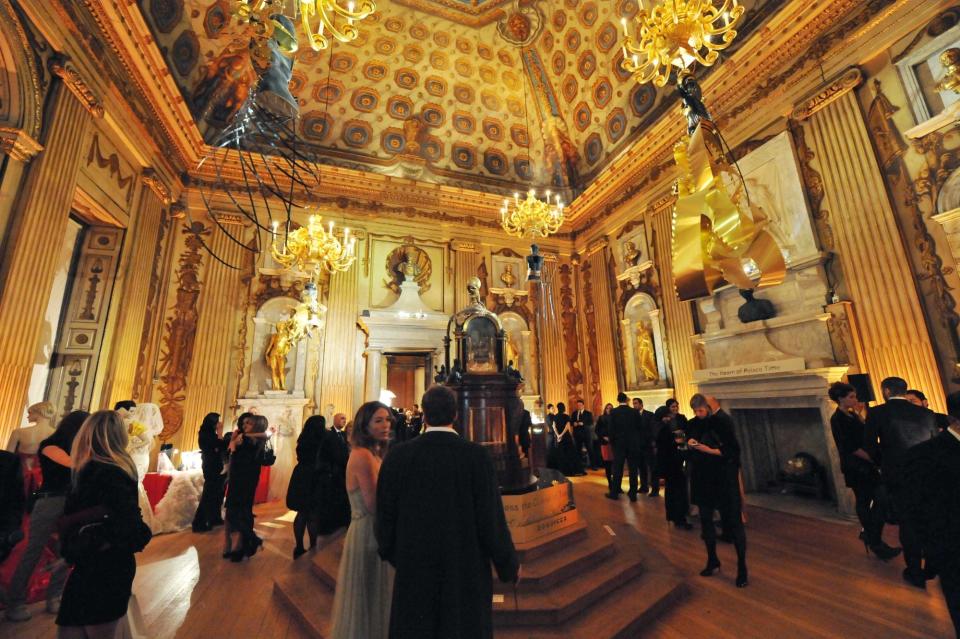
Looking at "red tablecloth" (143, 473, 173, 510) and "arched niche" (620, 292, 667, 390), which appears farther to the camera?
"arched niche" (620, 292, 667, 390)

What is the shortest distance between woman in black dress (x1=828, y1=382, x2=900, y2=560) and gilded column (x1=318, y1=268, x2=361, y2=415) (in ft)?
25.6

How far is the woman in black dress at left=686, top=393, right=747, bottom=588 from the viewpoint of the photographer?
2.91 m

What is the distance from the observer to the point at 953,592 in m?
1.85

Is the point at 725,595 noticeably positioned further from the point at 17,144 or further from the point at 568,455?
the point at 17,144

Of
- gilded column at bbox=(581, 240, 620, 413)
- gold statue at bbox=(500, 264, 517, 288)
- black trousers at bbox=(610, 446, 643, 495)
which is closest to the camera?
black trousers at bbox=(610, 446, 643, 495)

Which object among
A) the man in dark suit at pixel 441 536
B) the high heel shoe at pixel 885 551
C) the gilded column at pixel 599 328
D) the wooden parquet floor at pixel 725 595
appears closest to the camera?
the man in dark suit at pixel 441 536

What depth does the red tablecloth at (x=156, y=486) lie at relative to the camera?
4.99m

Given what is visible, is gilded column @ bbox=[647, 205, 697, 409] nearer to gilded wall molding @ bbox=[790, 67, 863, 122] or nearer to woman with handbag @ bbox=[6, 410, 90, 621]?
gilded wall molding @ bbox=[790, 67, 863, 122]

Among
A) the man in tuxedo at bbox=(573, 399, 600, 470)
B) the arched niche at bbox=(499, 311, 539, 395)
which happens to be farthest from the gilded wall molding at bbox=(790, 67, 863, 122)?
the arched niche at bbox=(499, 311, 539, 395)

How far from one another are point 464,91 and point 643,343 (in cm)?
785

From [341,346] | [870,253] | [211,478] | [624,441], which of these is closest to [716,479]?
[624,441]

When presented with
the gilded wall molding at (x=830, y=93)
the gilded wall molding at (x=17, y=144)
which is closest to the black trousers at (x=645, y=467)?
the gilded wall molding at (x=830, y=93)

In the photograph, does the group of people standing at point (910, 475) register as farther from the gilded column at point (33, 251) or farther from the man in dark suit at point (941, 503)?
the gilded column at point (33, 251)

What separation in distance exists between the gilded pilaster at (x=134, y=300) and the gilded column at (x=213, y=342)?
95 cm
